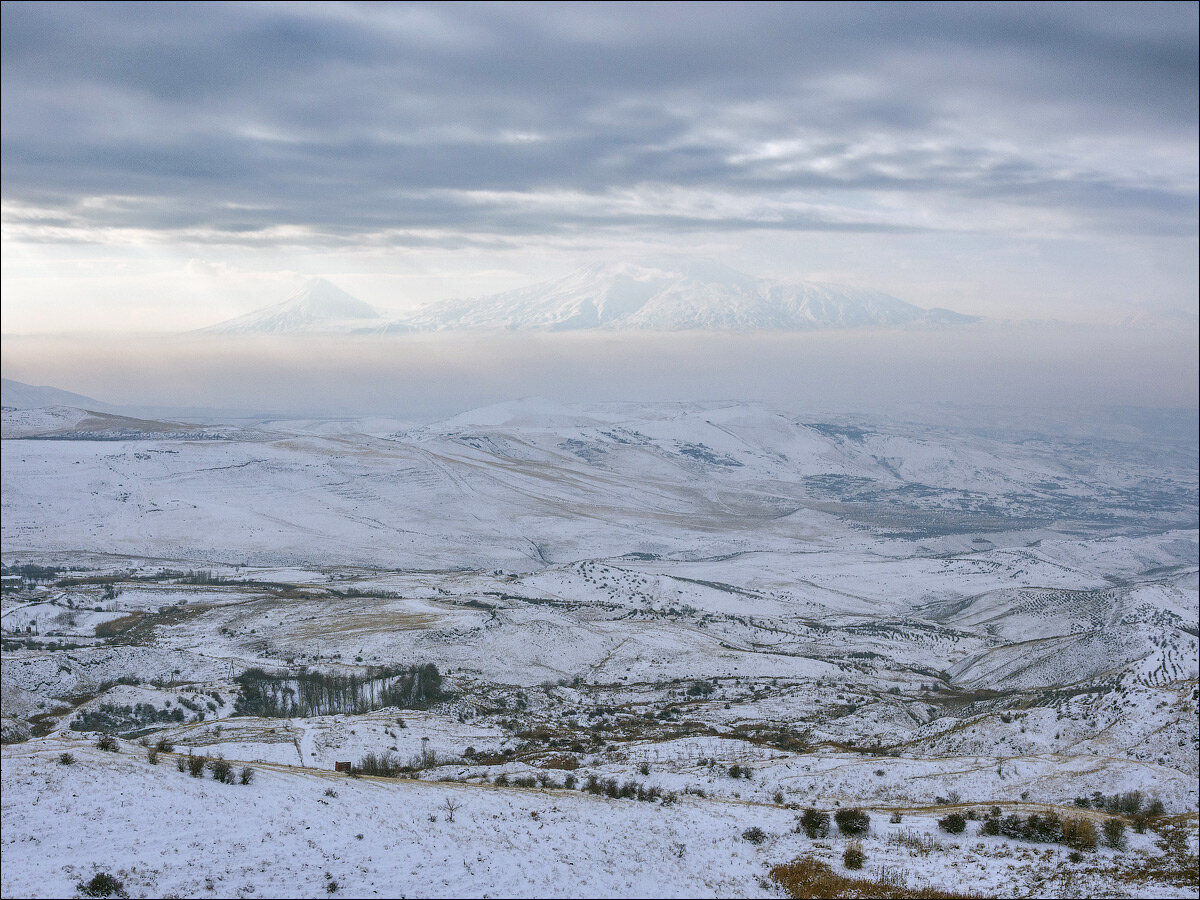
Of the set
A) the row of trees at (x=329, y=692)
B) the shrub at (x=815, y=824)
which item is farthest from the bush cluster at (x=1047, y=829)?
the row of trees at (x=329, y=692)

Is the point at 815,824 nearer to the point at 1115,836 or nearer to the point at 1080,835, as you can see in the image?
the point at 1080,835

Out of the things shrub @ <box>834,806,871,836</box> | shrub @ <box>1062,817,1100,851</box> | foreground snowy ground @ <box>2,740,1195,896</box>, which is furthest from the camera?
shrub @ <box>834,806,871,836</box>

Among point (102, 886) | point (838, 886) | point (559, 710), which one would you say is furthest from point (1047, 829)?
point (559, 710)

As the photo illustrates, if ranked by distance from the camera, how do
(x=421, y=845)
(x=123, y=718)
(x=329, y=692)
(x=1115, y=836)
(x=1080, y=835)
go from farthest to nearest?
(x=329, y=692) → (x=123, y=718) → (x=1080, y=835) → (x=1115, y=836) → (x=421, y=845)

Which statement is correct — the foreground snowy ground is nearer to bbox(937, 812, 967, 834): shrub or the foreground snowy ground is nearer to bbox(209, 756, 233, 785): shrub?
bbox(937, 812, 967, 834): shrub

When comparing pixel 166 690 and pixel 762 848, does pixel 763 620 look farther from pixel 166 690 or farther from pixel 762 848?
pixel 762 848

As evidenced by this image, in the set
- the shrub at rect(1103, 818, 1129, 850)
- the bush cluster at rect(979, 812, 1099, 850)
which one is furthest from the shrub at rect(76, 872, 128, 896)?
the shrub at rect(1103, 818, 1129, 850)

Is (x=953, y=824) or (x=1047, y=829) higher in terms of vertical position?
(x=1047, y=829)

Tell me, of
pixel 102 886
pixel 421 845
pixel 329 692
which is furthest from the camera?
pixel 329 692
